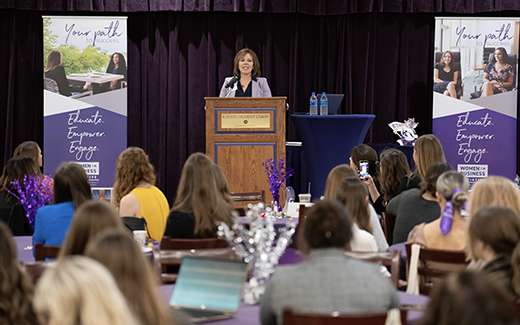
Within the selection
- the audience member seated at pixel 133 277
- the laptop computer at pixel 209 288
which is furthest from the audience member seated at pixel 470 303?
the laptop computer at pixel 209 288

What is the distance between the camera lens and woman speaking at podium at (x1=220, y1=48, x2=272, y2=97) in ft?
20.8

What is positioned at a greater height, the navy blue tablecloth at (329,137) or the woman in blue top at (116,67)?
the woman in blue top at (116,67)

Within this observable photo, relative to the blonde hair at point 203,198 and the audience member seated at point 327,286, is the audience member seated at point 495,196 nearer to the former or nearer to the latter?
the audience member seated at point 327,286

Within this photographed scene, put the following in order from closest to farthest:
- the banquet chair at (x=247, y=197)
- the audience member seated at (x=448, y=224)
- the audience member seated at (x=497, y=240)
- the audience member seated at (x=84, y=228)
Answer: the audience member seated at (x=84, y=228) < the audience member seated at (x=497, y=240) < the audience member seated at (x=448, y=224) < the banquet chair at (x=247, y=197)

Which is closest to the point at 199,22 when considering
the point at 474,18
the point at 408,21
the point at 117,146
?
the point at 117,146

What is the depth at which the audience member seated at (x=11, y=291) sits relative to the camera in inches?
73.2

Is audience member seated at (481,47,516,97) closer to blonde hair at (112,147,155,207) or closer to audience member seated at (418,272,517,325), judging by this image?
blonde hair at (112,147,155,207)

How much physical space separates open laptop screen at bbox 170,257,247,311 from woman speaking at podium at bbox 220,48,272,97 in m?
4.20

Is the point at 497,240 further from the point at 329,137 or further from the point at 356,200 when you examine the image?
the point at 329,137

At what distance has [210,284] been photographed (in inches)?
88.2

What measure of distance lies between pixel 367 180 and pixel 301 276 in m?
3.17

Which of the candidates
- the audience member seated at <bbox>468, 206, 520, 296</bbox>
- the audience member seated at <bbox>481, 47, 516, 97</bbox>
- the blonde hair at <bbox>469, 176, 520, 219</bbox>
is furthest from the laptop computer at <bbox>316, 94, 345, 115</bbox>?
the audience member seated at <bbox>468, 206, 520, 296</bbox>

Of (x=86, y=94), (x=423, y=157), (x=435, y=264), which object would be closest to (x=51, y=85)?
(x=86, y=94)

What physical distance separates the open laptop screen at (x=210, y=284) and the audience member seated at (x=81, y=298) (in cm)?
94
